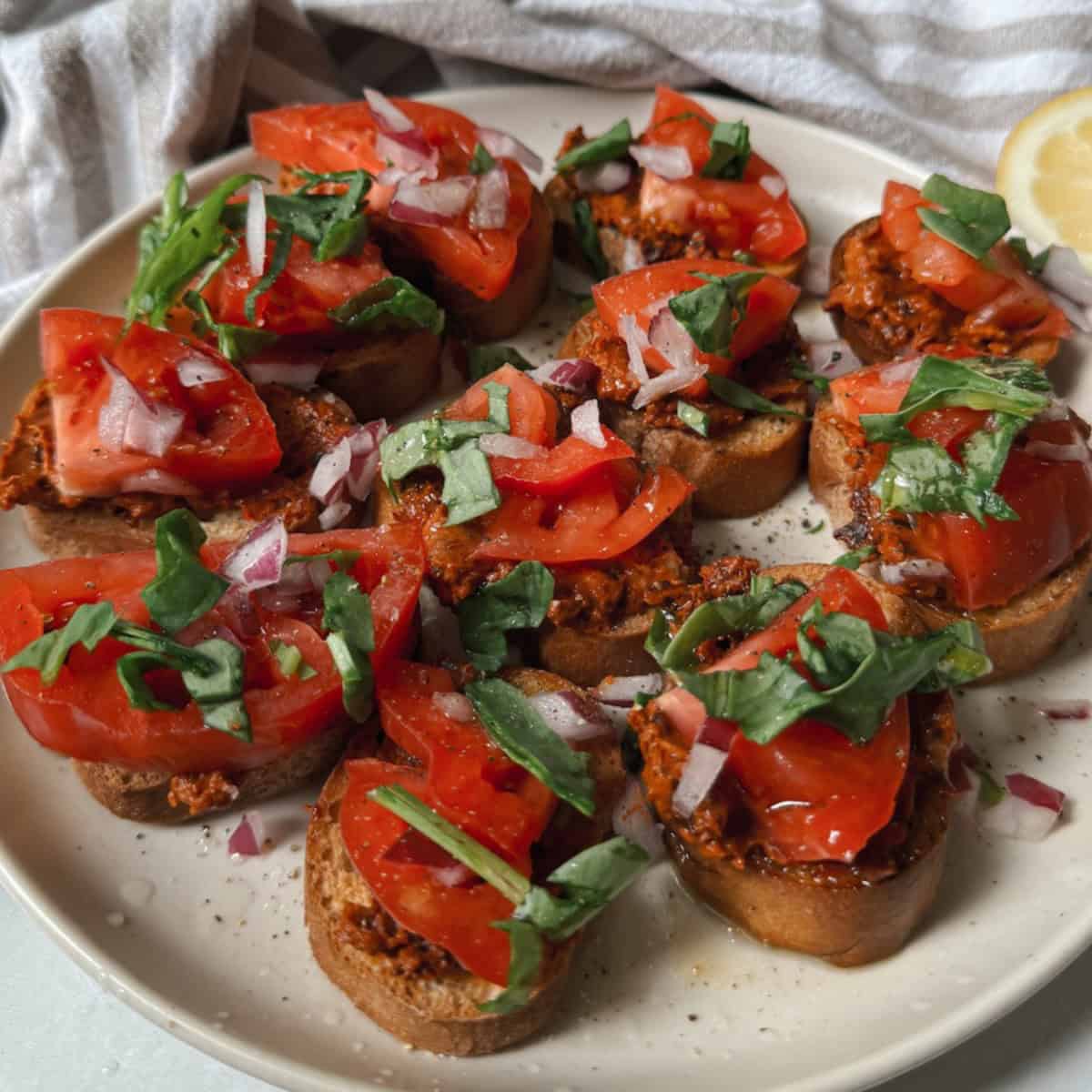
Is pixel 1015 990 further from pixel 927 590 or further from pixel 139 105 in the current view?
pixel 139 105

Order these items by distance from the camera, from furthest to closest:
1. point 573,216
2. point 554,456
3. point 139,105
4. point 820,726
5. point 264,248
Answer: point 139,105 → point 573,216 → point 264,248 → point 554,456 → point 820,726

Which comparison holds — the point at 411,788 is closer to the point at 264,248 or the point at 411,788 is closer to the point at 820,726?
the point at 820,726

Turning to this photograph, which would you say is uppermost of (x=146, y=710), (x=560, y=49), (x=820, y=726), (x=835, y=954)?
(x=560, y=49)

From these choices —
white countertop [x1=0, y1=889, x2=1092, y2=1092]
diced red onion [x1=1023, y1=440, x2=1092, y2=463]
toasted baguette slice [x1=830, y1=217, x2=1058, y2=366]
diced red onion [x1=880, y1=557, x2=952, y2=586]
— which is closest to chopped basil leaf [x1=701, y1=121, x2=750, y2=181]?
toasted baguette slice [x1=830, y1=217, x2=1058, y2=366]

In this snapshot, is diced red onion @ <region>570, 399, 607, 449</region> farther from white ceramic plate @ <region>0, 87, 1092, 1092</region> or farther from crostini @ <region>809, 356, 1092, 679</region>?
white ceramic plate @ <region>0, 87, 1092, 1092</region>

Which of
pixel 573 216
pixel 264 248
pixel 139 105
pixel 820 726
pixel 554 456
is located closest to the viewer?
pixel 820 726

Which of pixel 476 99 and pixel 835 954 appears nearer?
pixel 835 954

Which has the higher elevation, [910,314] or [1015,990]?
[910,314]

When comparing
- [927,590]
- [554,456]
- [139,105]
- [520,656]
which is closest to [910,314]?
[927,590]

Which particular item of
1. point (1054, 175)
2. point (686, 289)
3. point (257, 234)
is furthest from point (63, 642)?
point (1054, 175)
